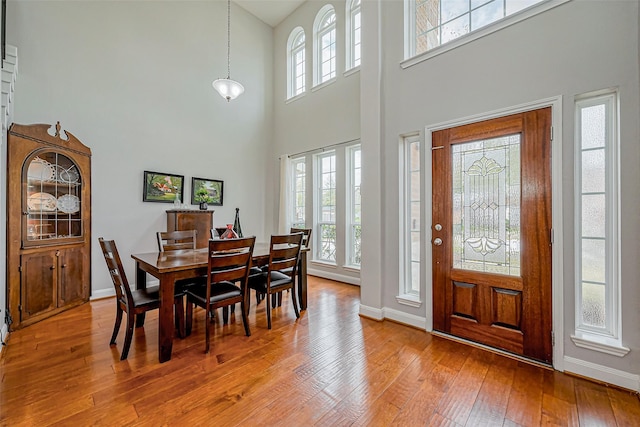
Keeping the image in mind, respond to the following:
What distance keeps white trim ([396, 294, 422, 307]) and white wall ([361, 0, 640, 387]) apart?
55 millimetres

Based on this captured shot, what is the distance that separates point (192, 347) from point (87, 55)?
13.6 feet

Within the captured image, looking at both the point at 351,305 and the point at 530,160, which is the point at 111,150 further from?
the point at 530,160

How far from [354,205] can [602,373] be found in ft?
11.2

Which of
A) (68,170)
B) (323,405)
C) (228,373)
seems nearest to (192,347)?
(228,373)

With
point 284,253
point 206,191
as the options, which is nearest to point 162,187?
point 206,191

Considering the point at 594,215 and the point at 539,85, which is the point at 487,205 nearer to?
the point at 594,215

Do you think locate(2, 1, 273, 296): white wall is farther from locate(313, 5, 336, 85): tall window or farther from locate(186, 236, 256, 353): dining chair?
locate(186, 236, 256, 353): dining chair

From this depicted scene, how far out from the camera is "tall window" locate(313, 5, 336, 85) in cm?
518

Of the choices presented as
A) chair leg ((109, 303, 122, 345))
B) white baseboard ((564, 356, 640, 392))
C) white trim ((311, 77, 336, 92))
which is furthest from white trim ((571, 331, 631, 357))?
white trim ((311, 77, 336, 92))

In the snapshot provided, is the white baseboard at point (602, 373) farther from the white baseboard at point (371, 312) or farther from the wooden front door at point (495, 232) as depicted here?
the white baseboard at point (371, 312)

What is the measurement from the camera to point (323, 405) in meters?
1.73

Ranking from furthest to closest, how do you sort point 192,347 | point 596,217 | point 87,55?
point 87,55 < point 192,347 < point 596,217

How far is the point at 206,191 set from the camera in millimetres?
5008

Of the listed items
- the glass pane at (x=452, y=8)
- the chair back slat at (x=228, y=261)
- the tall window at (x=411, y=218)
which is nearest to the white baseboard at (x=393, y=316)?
the tall window at (x=411, y=218)
